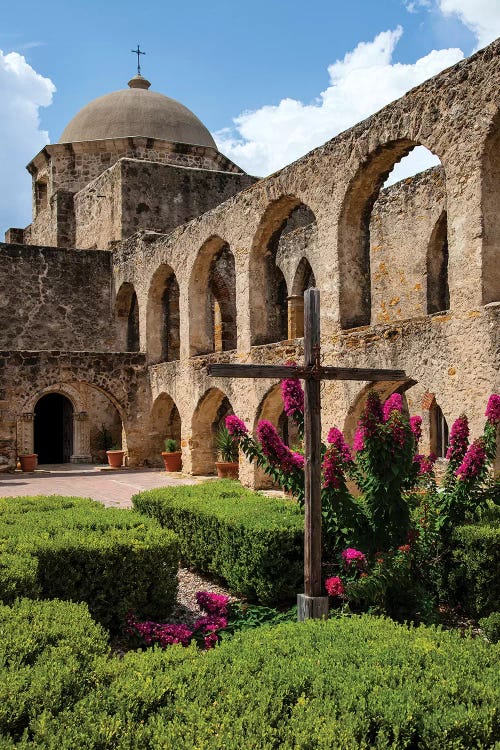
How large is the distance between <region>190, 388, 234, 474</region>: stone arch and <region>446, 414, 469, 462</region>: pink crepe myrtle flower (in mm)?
9002

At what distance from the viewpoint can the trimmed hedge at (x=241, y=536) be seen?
604 centimetres

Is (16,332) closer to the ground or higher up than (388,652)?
higher up

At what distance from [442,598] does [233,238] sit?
8.73 meters

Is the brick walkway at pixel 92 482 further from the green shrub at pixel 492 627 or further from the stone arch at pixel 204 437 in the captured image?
the green shrub at pixel 492 627

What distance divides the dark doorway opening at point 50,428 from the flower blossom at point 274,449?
1567 centimetres

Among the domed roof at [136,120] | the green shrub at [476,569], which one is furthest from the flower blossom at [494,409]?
the domed roof at [136,120]

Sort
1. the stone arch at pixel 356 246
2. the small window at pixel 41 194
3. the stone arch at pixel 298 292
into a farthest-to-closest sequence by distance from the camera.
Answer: the small window at pixel 41 194
the stone arch at pixel 298 292
the stone arch at pixel 356 246

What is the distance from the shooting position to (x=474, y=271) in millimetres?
8266

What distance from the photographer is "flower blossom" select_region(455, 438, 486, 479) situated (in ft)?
18.1

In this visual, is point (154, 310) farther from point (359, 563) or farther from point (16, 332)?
point (359, 563)

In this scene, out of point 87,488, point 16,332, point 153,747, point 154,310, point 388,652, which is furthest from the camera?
point 16,332

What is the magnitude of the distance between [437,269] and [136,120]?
12.2m

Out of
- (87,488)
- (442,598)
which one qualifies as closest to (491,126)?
(442,598)

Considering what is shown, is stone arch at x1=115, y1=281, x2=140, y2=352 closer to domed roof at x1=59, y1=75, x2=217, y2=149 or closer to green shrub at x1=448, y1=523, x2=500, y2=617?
domed roof at x1=59, y1=75, x2=217, y2=149
